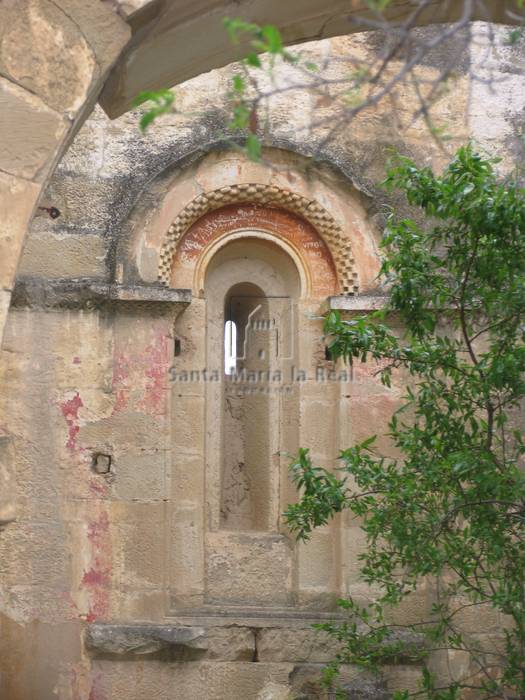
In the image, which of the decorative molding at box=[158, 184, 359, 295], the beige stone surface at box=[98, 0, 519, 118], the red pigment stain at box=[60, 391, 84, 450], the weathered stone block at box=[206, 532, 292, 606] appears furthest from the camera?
the decorative molding at box=[158, 184, 359, 295]

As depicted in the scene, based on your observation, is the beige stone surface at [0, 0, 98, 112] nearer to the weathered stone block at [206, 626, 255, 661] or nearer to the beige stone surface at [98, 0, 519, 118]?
the beige stone surface at [98, 0, 519, 118]

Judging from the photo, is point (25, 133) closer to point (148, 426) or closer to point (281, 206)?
point (148, 426)

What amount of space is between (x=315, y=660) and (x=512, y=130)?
4.21m

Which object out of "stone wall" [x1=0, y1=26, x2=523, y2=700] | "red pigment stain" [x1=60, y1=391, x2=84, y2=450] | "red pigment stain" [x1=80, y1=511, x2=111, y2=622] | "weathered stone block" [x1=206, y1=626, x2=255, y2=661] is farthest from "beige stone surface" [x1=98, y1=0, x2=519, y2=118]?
"weathered stone block" [x1=206, y1=626, x2=255, y2=661]

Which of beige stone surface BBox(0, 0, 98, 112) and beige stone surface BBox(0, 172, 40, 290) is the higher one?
beige stone surface BBox(0, 0, 98, 112)

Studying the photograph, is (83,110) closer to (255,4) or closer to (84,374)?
(255,4)

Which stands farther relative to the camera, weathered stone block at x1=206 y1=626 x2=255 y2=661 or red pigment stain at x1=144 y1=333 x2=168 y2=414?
red pigment stain at x1=144 y1=333 x2=168 y2=414

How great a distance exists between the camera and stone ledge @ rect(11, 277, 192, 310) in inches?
328

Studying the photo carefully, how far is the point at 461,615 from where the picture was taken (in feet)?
27.0

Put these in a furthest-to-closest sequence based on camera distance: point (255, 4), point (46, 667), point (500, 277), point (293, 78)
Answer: point (293, 78) < point (46, 667) < point (500, 277) < point (255, 4)

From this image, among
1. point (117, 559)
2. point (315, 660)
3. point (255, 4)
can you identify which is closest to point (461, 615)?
point (315, 660)

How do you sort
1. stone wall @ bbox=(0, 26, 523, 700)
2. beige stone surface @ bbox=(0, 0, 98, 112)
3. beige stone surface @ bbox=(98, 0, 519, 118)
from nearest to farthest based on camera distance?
beige stone surface @ bbox=(0, 0, 98, 112)
beige stone surface @ bbox=(98, 0, 519, 118)
stone wall @ bbox=(0, 26, 523, 700)

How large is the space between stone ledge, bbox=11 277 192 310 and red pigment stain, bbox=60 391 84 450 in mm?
703

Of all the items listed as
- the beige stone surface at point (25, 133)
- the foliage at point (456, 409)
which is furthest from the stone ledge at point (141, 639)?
the beige stone surface at point (25, 133)
